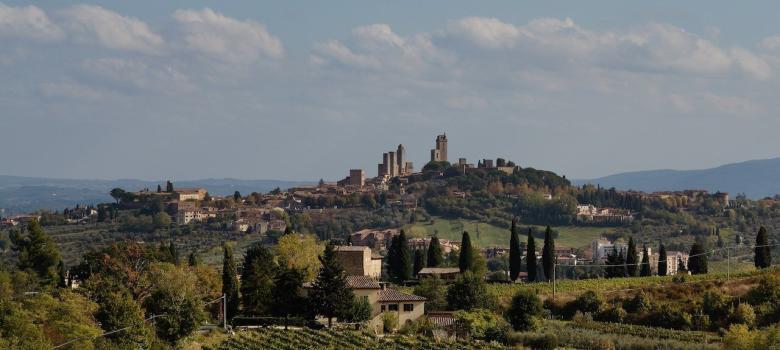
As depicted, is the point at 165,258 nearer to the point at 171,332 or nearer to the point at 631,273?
the point at 171,332

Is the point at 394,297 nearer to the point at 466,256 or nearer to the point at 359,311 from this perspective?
the point at 359,311

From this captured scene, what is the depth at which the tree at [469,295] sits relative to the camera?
6175cm

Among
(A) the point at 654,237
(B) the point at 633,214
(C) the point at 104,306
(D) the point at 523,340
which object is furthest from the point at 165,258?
(B) the point at 633,214

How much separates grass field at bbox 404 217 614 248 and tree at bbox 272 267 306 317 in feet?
303

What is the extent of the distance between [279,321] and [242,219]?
104 m

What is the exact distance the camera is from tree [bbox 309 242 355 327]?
182 feet

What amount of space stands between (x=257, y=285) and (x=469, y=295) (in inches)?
447

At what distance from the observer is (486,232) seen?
16162cm

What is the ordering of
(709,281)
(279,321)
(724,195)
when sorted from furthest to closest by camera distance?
(724,195)
(709,281)
(279,321)

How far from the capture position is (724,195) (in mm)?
193750

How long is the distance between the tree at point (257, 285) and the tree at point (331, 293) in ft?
10.9

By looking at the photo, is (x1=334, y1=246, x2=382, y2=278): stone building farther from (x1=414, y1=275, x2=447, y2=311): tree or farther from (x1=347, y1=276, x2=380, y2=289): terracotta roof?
(x1=347, y1=276, x2=380, y2=289): terracotta roof

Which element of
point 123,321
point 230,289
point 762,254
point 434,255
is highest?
point 762,254

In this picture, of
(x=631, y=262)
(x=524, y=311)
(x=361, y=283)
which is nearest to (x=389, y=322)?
(x=361, y=283)
